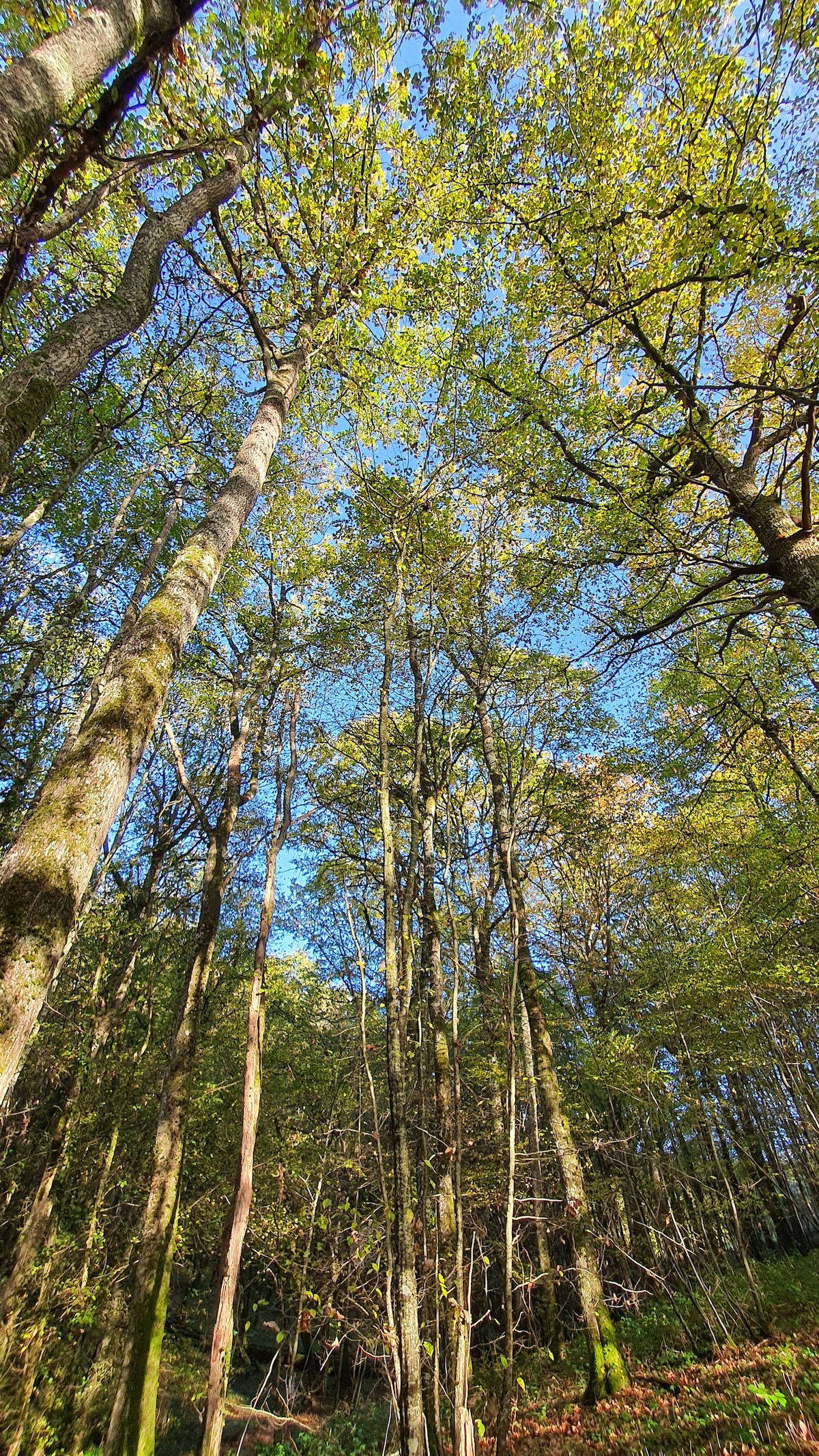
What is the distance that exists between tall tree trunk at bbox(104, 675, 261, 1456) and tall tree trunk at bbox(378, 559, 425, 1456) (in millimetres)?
4390

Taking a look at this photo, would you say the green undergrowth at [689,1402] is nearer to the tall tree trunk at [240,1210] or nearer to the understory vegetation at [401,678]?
the understory vegetation at [401,678]

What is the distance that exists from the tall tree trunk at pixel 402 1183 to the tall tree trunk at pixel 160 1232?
4390 millimetres


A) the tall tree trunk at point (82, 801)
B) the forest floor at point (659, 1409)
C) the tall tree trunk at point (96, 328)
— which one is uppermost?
the tall tree trunk at point (96, 328)

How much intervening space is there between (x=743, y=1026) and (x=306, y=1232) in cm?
766

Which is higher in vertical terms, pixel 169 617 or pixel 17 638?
pixel 17 638

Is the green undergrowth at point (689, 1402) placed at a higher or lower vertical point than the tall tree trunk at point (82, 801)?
lower

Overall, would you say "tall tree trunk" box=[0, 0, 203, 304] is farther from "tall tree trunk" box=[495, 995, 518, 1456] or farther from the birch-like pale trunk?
"tall tree trunk" box=[495, 995, 518, 1456]

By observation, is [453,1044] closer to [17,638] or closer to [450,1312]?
[450,1312]

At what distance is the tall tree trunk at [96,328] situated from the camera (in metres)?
3.30

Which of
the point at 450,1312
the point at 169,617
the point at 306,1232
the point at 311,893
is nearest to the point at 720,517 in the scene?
the point at 169,617

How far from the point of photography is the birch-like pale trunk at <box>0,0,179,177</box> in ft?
9.57

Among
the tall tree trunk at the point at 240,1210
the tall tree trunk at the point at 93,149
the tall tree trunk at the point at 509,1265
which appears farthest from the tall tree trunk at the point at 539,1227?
the tall tree trunk at the point at 93,149

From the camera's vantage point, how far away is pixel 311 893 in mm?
14516

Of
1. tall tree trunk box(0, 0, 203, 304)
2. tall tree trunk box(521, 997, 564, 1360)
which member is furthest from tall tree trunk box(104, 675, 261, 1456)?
tall tree trunk box(0, 0, 203, 304)
